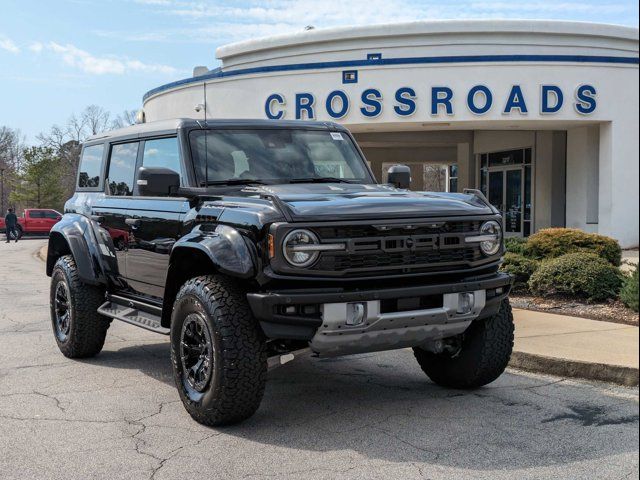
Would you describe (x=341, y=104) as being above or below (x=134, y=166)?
above


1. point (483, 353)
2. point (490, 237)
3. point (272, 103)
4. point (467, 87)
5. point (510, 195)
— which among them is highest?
point (467, 87)

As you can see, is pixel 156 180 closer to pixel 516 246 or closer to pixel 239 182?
pixel 239 182

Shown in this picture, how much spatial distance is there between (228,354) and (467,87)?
17667mm

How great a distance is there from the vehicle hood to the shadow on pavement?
139 centimetres

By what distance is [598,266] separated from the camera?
9.57 meters

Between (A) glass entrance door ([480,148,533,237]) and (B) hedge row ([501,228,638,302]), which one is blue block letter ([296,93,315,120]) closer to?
(A) glass entrance door ([480,148,533,237])

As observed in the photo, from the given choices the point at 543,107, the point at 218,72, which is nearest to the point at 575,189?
the point at 543,107

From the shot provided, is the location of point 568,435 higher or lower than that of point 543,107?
lower

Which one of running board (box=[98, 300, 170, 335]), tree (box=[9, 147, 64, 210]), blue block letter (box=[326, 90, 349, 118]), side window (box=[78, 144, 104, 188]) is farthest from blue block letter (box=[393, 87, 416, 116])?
tree (box=[9, 147, 64, 210])

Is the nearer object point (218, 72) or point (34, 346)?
point (34, 346)

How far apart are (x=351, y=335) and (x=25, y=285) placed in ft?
37.7

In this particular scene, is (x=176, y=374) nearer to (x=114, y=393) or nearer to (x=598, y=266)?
(x=114, y=393)

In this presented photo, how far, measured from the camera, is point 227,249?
14.8 feet

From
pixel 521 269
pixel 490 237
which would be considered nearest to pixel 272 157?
pixel 490 237
